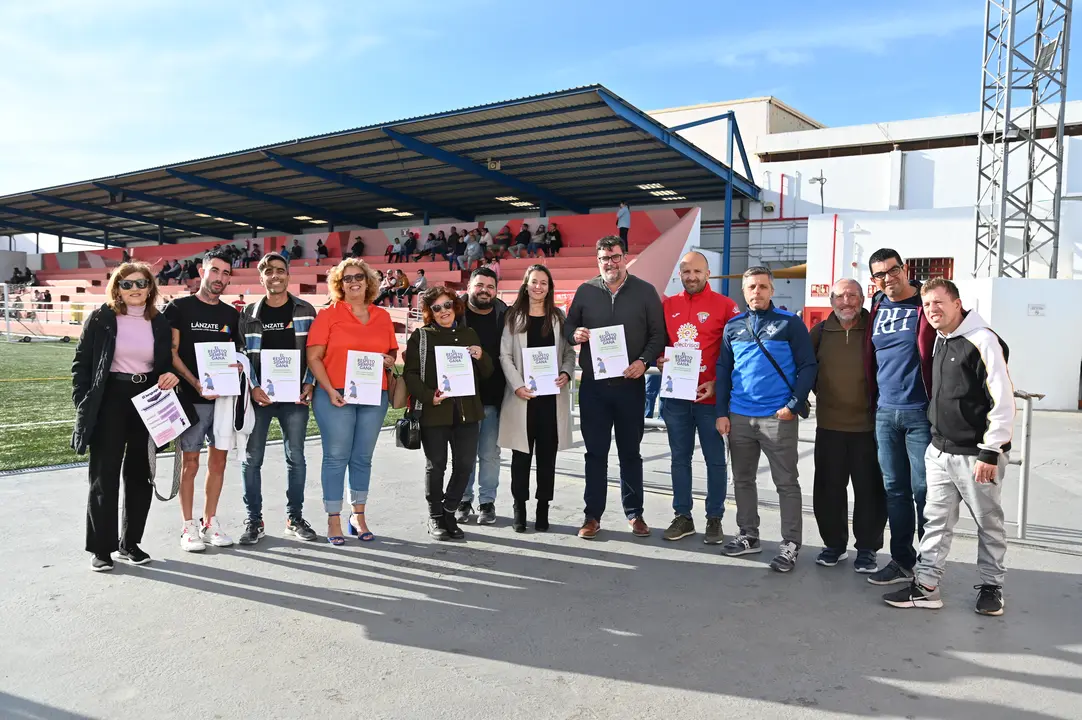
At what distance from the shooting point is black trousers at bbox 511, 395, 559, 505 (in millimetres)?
4891

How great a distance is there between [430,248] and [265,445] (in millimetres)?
22180

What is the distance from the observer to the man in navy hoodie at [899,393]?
3820 mm

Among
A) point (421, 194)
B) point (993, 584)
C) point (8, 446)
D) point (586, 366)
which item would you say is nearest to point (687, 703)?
point (993, 584)

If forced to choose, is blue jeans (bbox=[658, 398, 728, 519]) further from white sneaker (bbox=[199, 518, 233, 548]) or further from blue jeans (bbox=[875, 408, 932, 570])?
white sneaker (bbox=[199, 518, 233, 548])

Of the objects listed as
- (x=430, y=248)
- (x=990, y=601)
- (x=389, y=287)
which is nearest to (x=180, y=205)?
(x=430, y=248)

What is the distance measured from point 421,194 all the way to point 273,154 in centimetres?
541

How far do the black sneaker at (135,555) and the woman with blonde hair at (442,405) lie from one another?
1.61 metres

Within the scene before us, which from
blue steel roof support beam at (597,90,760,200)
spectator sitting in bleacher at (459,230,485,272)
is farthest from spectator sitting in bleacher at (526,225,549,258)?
blue steel roof support beam at (597,90,760,200)

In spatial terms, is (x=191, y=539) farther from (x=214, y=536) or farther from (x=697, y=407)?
(x=697, y=407)

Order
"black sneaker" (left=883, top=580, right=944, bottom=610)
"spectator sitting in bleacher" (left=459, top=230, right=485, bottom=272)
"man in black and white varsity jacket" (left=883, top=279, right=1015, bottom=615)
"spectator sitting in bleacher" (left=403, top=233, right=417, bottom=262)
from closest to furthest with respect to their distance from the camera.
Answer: "man in black and white varsity jacket" (left=883, top=279, right=1015, bottom=615) → "black sneaker" (left=883, top=580, right=944, bottom=610) → "spectator sitting in bleacher" (left=459, top=230, right=485, bottom=272) → "spectator sitting in bleacher" (left=403, top=233, right=417, bottom=262)

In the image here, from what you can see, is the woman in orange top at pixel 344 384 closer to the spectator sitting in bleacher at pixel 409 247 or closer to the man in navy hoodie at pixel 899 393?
the man in navy hoodie at pixel 899 393

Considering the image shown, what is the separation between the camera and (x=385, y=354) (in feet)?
15.2

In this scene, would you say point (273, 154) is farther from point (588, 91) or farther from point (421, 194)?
point (588, 91)

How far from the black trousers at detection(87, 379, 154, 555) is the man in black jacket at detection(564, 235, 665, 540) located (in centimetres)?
261
